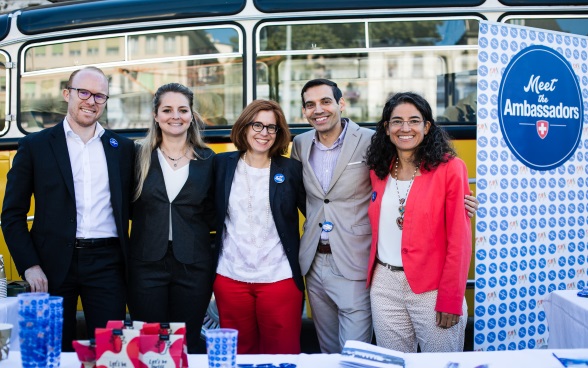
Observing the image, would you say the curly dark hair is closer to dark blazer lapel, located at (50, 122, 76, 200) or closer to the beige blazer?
the beige blazer

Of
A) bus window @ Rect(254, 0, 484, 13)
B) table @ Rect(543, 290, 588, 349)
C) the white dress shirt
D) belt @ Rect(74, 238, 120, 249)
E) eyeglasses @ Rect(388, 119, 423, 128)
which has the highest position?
bus window @ Rect(254, 0, 484, 13)

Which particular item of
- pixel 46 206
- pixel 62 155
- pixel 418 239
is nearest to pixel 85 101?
pixel 62 155

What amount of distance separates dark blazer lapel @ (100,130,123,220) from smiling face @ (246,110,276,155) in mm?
726

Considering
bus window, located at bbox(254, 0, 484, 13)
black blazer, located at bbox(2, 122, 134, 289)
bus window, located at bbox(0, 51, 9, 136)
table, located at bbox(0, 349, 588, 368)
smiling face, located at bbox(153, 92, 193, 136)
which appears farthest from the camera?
bus window, located at bbox(0, 51, 9, 136)

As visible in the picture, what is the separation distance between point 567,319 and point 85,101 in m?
2.72

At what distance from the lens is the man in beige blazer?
11.4 ft

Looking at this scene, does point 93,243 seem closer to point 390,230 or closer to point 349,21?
point 390,230

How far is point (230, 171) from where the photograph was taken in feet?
11.5

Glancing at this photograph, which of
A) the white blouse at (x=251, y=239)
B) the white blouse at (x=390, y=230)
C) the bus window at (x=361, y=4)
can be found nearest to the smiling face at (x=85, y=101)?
the white blouse at (x=251, y=239)

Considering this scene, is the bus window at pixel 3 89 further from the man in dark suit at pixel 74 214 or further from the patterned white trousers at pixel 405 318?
the patterned white trousers at pixel 405 318

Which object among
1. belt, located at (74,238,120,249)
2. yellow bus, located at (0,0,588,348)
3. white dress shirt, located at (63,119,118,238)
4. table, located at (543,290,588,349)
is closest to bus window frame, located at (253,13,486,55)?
yellow bus, located at (0,0,588,348)

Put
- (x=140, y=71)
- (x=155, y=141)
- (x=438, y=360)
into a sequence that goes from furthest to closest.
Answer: (x=140, y=71) < (x=155, y=141) < (x=438, y=360)

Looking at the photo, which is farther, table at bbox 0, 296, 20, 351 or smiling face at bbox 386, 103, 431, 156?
smiling face at bbox 386, 103, 431, 156

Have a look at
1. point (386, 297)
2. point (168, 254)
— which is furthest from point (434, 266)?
point (168, 254)
